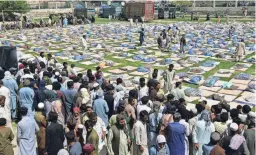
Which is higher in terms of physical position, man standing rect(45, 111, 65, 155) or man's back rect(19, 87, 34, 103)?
man's back rect(19, 87, 34, 103)

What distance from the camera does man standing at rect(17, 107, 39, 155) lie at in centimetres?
600

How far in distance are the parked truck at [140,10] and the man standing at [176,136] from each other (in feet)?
108

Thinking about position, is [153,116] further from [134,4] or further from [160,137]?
[134,4]

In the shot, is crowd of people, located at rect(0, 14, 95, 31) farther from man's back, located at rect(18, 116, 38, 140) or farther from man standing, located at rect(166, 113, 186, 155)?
man standing, located at rect(166, 113, 186, 155)

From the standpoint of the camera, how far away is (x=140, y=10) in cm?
3794

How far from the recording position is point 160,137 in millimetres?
5359

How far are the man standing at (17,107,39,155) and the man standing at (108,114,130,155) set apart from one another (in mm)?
1640

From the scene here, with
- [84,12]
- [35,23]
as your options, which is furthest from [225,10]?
[35,23]

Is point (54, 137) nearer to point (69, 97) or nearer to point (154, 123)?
point (69, 97)

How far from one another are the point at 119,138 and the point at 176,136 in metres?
1.08

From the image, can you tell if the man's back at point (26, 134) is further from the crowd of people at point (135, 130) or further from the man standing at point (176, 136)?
the man standing at point (176, 136)

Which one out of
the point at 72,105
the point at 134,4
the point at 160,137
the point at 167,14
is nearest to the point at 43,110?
the point at 72,105

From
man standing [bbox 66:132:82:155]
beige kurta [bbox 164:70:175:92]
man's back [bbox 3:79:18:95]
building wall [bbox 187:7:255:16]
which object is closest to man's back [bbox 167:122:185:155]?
man standing [bbox 66:132:82:155]

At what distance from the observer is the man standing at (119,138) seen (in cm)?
575
